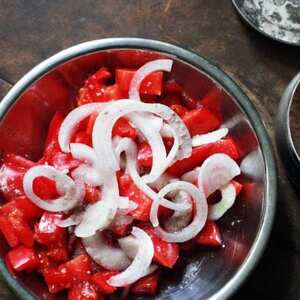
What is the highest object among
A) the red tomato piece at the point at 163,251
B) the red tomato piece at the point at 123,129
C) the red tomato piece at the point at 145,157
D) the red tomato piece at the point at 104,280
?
the red tomato piece at the point at 123,129

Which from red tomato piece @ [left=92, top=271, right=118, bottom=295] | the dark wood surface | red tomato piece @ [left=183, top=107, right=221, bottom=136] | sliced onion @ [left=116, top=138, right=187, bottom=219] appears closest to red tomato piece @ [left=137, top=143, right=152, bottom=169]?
sliced onion @ [left=116, top=138, right=187, bottom=219]

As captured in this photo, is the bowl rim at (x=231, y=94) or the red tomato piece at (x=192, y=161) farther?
the red tomato piece at (x=192, y=161)

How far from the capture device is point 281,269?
1479mm

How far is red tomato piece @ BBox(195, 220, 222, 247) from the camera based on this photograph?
1366 mm

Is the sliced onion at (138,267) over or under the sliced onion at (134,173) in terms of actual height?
under

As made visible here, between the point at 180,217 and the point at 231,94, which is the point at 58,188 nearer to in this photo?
the point at 180,217

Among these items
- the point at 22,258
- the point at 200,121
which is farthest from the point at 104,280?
the point at 200,121

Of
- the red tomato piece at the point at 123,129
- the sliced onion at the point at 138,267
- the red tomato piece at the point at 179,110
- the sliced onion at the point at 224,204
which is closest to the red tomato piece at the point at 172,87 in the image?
the red tomato piece at the point at 179,110

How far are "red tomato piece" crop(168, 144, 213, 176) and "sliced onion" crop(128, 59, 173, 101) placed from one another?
0.53 ft

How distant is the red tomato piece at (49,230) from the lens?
4.28 feet

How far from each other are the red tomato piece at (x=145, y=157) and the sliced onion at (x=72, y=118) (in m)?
0.12

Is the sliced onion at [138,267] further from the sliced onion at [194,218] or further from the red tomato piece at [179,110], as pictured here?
the red tomato piece at [179,110]

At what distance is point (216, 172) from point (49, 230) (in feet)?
1.19

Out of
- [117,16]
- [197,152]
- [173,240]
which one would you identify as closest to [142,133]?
[197,152]
